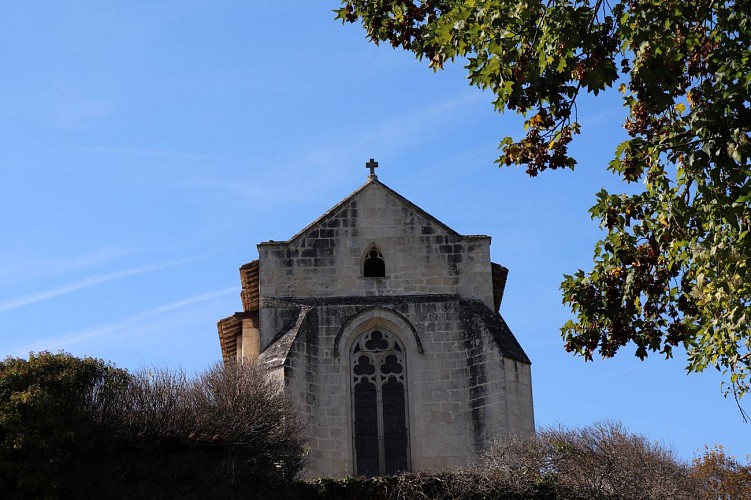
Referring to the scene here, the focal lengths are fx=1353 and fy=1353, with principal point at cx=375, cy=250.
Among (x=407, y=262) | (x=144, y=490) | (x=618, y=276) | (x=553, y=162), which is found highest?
(x=407, y=262)

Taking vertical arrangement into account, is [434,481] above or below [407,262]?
below

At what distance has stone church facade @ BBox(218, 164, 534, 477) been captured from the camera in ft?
85.8

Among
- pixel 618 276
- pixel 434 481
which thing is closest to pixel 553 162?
pixel 618 276

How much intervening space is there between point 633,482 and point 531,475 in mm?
1785

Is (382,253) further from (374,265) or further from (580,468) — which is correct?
(580,468)

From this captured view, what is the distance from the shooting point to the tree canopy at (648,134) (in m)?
15.8

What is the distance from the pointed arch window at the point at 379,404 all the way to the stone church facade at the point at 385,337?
20mm

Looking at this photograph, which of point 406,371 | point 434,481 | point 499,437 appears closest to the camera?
point 434,481

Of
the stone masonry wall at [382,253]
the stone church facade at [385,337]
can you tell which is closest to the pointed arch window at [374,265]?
the stone church facade at [385,337]

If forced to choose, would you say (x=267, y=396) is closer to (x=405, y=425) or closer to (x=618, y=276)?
(x=405, y=425)

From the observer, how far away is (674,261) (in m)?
17.0

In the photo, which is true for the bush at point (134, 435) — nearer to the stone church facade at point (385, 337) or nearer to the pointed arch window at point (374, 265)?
the stone church facade at point (385, 337)

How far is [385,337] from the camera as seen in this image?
2734cm

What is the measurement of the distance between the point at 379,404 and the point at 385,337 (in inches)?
55.4
